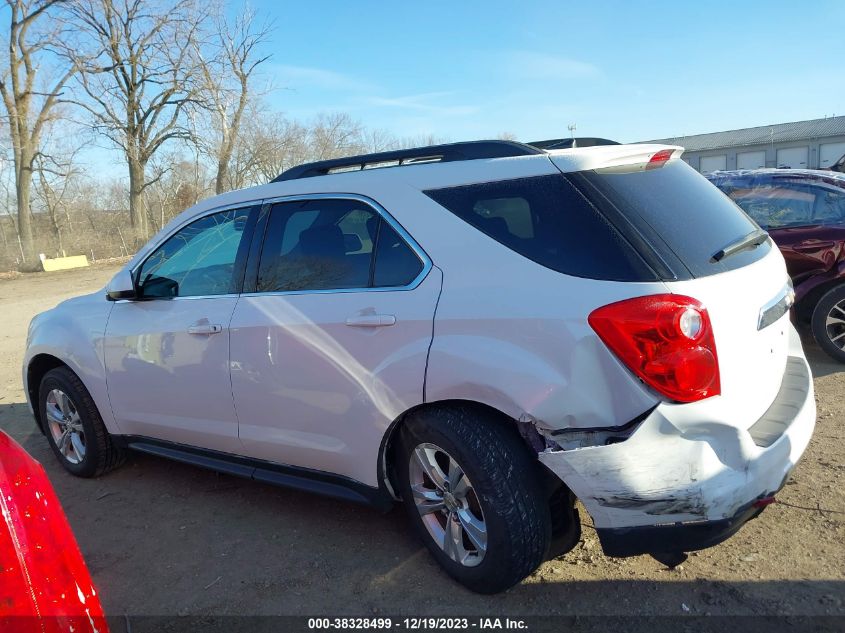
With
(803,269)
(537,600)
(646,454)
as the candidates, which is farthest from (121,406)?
(803,269)

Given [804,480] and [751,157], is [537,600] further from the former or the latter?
[751,157]

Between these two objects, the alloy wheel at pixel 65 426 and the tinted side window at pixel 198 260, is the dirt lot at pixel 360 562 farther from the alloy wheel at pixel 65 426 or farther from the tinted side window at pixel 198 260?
Result: the tinted side window at pixel 198 260

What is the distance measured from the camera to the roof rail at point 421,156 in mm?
2891

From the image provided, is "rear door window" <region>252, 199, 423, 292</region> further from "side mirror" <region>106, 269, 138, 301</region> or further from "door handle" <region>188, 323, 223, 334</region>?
"side mirror" <region>106, 269, 138, 301</region>

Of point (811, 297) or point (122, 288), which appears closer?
point (122, 288)

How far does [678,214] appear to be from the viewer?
2.69 metres

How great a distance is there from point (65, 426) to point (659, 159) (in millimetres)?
4089

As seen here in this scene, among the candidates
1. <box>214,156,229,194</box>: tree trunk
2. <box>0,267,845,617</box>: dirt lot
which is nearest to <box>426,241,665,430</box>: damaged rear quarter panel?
<box>0,267,845,617</box>: dirt lot

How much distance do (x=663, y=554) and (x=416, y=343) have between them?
1216 mm

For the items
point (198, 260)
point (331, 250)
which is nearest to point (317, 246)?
point (331, 250)

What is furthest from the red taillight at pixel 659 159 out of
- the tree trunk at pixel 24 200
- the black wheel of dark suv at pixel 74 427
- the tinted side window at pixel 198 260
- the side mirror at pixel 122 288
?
the tree trunk at pixel 24 200

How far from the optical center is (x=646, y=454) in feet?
7.54

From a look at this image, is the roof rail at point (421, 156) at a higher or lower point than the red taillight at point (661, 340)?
higher

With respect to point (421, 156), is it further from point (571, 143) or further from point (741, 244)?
point (741, 244)
